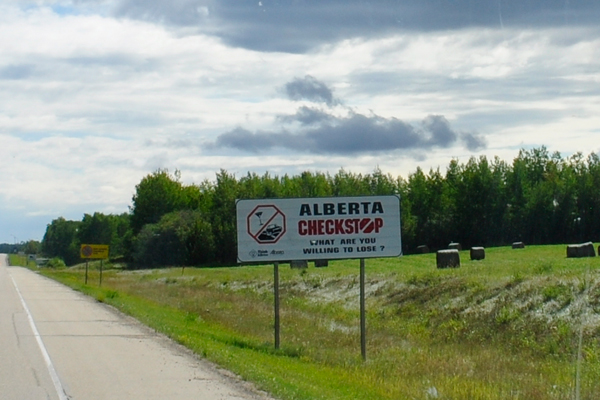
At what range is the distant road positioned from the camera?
10883mm

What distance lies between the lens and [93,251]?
4650cm

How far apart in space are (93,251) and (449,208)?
5813 centimetres

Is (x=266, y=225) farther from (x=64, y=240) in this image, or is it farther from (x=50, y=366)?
(x=64, y=240)

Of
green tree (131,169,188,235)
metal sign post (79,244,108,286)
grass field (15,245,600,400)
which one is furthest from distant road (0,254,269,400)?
green tree (131,169,188,235)

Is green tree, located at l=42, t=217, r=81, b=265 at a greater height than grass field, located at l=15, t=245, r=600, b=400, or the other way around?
green tree, located at l=42, t=217, r=81, b=265

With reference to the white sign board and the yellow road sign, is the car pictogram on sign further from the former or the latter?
the yellow road sign

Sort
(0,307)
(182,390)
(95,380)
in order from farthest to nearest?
1. (0,307)
2. (95,380)
3. (182,390)

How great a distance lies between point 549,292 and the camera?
21.1m

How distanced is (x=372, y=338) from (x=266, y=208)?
227 inches

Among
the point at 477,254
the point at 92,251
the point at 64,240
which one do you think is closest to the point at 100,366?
the point at 92,251

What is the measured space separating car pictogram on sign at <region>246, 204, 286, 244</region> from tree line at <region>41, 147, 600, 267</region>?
65.3 meters

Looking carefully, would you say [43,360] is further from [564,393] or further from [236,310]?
[236,310]

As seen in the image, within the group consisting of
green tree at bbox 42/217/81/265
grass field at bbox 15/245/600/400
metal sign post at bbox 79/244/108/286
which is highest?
green tree at bbox 42/217/81/265

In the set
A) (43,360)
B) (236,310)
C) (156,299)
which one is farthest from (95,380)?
(156,299)
